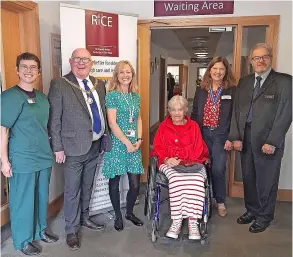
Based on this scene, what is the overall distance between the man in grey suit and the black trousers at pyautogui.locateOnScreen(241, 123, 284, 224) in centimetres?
129

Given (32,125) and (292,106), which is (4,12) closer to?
(32,125)

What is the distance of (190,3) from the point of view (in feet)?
10.8

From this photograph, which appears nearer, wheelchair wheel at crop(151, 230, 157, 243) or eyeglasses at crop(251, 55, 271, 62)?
eyeglasses at crop(251, 55, 271, 62)

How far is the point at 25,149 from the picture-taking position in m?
2.11

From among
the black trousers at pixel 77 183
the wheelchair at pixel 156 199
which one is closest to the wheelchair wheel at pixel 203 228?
the wheelchair at pixel 156 199

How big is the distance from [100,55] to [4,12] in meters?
0.87

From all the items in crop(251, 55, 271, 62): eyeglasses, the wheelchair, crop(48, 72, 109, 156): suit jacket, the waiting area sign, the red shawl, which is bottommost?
the wheelchair

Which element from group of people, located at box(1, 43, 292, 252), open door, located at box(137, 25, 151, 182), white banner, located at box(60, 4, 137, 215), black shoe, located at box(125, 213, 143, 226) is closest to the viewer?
group of people, located at box(1, 43, 292, 252)

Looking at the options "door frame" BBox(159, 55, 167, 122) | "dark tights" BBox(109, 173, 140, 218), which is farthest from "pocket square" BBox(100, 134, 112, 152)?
"door frame" BBox(159, 55, 167, 122)

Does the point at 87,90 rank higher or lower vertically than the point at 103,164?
higher

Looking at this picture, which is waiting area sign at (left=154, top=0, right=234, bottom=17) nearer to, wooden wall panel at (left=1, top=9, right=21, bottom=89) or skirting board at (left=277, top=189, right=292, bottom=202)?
wooden wall panel at (left=1, top=9, right=21, bottom=89)

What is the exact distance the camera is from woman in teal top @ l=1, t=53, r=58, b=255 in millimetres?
2029

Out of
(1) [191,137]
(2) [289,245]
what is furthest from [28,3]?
(2) [289,245]

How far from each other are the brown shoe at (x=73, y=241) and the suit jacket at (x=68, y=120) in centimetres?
69
